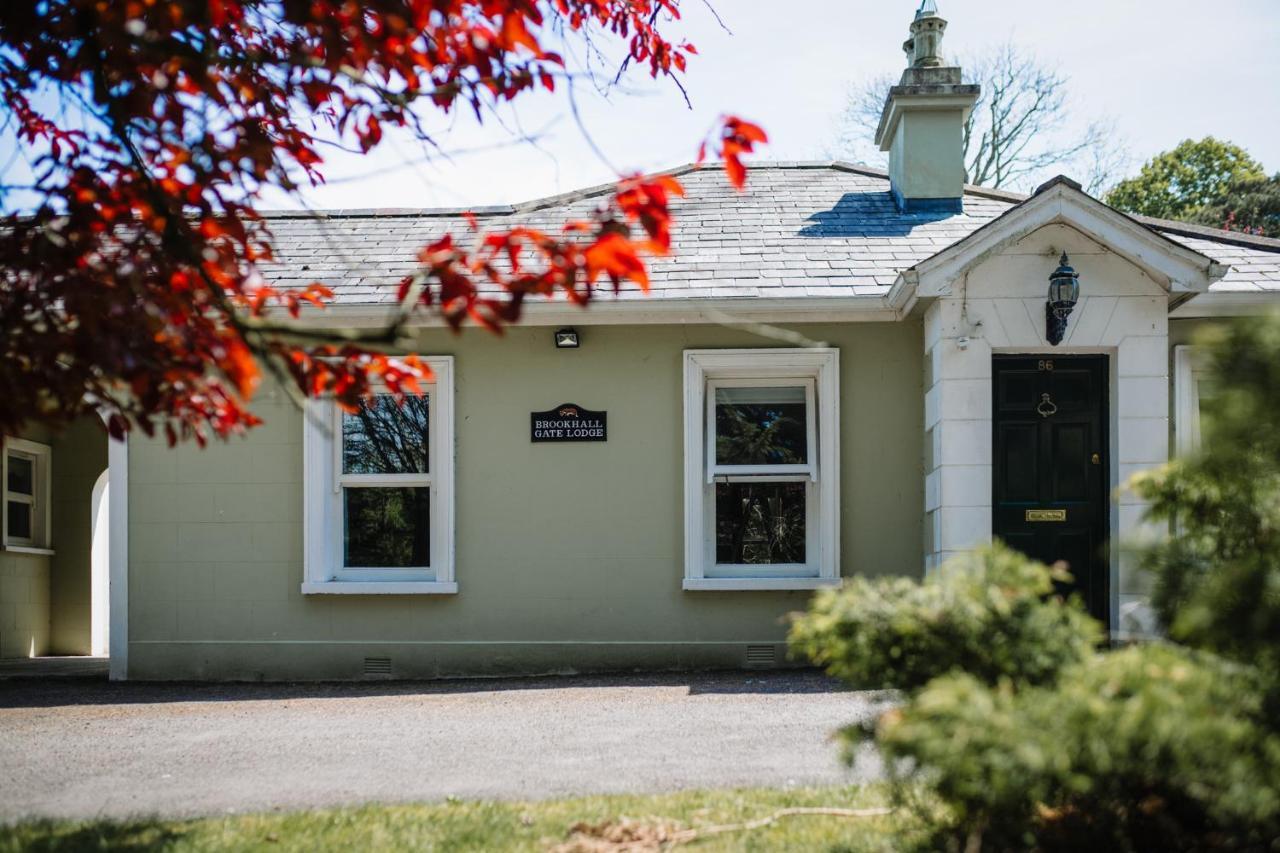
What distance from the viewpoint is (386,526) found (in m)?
10.0

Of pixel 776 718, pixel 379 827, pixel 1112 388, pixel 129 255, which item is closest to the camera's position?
pixel 129 255

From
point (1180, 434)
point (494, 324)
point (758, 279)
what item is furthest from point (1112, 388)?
point (494, 324)

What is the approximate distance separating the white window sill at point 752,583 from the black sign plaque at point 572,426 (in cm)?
137

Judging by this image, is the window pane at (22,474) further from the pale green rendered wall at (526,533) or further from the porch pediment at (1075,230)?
the porch pediment at (1075,230)

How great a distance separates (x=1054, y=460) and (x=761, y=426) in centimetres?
228

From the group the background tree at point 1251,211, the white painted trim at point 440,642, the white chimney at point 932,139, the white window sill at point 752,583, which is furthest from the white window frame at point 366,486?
the background tree at point 1251,211

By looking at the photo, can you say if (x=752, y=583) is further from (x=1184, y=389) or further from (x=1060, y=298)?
(x=1184, y=389)

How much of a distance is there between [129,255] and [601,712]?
177 inches

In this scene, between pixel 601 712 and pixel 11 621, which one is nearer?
pixel 601 712

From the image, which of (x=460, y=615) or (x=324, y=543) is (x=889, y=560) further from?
(x=324, y=543)

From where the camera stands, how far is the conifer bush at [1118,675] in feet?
9.66

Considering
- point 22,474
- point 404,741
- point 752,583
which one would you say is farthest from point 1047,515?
point 22,474

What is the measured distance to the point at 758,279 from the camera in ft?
32.0

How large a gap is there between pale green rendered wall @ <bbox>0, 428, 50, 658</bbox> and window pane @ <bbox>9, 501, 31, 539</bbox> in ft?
0.89
